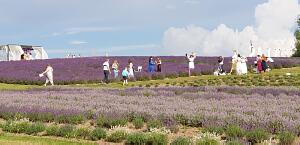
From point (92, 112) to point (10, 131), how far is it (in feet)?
9.20

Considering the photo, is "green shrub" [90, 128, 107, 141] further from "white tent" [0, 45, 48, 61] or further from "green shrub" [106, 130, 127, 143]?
"white tent" [0, 45, 48, 61]

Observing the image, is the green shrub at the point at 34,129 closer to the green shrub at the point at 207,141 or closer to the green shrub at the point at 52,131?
the green shrub at the point at 52,131

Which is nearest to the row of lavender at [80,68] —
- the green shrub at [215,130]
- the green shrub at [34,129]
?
the green shrub at [34,129]

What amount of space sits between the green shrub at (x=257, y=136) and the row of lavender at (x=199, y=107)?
0.79m

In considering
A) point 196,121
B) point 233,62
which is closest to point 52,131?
point 196,121

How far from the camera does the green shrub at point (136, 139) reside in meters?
13.5

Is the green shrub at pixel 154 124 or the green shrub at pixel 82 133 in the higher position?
the green shrub at pixel 154 124

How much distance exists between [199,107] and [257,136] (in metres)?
5.39

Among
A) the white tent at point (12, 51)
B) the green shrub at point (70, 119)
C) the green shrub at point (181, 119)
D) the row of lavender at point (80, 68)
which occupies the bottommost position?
the green shrub at point (70, 119)

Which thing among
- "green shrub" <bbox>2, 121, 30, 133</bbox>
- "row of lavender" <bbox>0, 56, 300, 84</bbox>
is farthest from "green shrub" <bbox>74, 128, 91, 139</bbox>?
"row of lavender" <bbox>0, 56, 300, 84</bbox>

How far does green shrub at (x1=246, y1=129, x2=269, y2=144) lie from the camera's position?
43.5 feet

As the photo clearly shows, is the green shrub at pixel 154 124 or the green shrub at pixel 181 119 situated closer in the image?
the green shrub at pixel 154 124

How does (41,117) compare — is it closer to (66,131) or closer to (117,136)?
(66,131)

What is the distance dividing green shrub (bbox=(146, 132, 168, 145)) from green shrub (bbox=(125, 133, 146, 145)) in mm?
122
